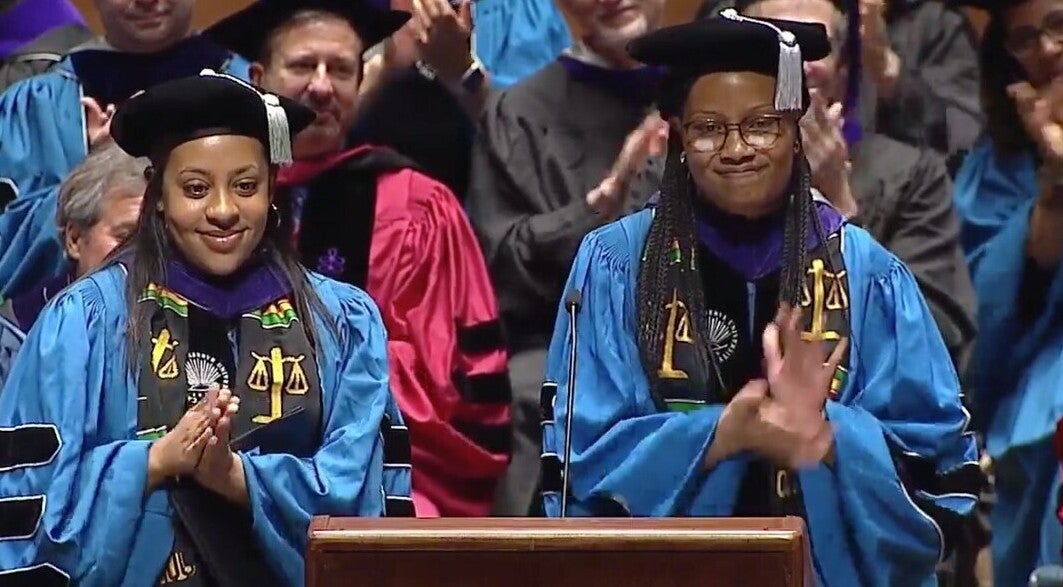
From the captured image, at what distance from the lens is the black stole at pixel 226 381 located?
12.0ft

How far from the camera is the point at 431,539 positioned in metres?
2.92

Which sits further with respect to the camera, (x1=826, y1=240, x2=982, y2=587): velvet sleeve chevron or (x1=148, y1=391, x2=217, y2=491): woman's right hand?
(x1=826, y1=240, x2=982, y2=587): velvet sleeve chevron

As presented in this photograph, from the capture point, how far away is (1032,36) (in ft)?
15.8

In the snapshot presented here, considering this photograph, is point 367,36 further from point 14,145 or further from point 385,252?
point 14,145

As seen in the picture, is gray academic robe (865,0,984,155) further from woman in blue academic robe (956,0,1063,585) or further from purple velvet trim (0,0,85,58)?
purple velvet trim (0,0,85,58)

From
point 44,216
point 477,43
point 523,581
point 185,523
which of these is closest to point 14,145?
point 44,216

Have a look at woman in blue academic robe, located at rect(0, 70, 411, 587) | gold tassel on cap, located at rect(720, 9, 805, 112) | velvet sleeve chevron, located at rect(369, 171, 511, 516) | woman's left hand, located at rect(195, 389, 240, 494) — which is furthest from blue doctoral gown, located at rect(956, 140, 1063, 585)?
woman's left hand, located at rect(195, 389, 240, 494)

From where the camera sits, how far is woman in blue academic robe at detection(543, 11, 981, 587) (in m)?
3.72

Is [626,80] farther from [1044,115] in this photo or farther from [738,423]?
[738,423]

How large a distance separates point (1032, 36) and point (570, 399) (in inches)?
64.5

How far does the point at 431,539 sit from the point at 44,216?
6.68 ft

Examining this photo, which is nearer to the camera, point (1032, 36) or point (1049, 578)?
point (1049, 578)

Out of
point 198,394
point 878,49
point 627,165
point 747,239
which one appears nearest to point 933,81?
point 878,49

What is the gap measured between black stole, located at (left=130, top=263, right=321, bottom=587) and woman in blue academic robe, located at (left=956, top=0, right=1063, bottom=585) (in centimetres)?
154
